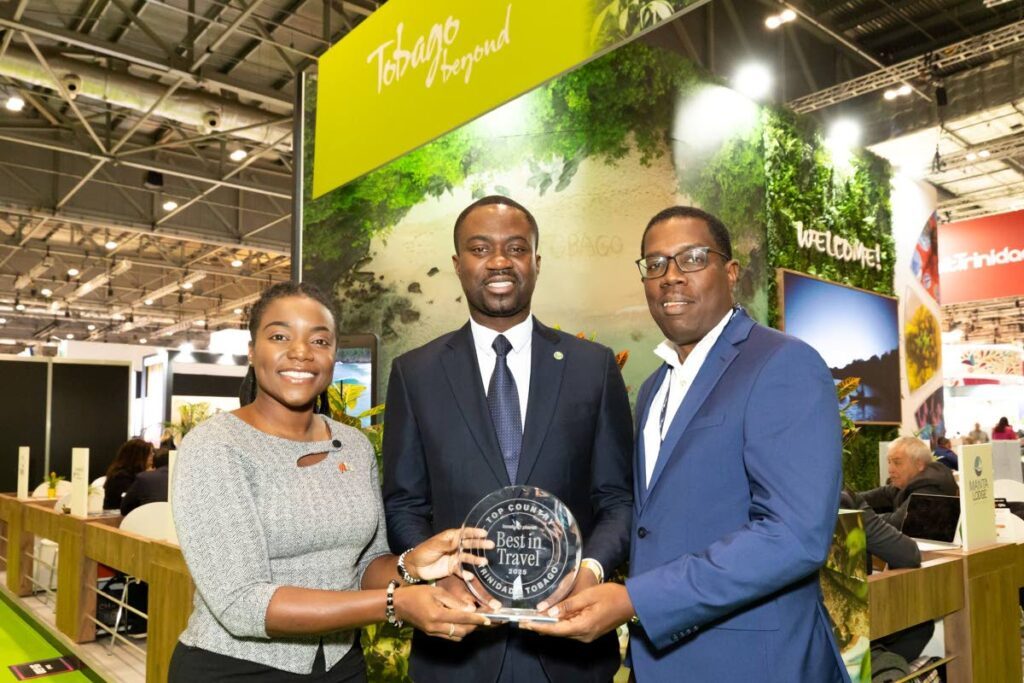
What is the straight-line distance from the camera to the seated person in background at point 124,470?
6699 mm

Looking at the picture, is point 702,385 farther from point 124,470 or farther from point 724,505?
point 124,470

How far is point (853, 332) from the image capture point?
26.1ft

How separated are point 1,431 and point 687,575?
1132 cm

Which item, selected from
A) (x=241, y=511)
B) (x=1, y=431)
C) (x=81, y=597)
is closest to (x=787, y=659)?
(x=241, y=511)

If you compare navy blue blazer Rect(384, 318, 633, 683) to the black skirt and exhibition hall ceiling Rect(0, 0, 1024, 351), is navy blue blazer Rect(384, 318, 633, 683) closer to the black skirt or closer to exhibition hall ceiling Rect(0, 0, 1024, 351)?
the black skirt

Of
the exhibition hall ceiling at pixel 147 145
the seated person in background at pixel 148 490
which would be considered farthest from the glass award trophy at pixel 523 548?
the exhibition hall ceiling at pixel 147 145

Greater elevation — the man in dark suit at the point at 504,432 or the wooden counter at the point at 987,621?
the man in dark suit at the point at 504,432

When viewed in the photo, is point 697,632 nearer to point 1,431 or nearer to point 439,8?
point 439,8

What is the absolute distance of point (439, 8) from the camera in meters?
3.73

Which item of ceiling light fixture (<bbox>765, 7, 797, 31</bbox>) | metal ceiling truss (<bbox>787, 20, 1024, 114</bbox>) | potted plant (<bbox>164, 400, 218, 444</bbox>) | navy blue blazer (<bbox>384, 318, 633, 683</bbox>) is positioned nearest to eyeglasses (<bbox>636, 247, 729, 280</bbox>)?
navy blue blazer (<bbox>384, 318, 633, 683</bbox>)

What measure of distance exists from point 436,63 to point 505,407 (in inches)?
94.5

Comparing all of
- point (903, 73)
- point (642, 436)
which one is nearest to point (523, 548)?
point (642, 436)

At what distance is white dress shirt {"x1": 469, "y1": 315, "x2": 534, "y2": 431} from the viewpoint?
185 cm

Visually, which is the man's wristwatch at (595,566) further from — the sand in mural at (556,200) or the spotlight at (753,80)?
the spotlight at (753,80)
